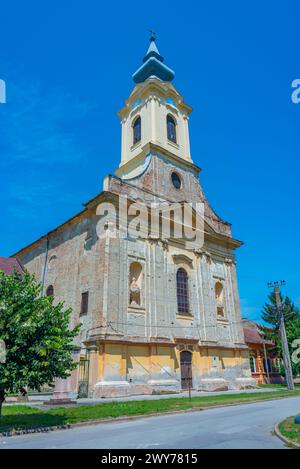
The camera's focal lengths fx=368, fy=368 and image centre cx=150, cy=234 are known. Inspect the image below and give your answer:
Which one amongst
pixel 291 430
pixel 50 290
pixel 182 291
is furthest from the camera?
pixel 50 290

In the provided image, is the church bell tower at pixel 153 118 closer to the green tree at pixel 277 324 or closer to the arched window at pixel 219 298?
the arched window at pixel 219 298

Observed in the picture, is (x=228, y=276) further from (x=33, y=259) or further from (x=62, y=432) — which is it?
(x=62, y=432)

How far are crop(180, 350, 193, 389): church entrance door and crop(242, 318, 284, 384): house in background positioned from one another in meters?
13.8

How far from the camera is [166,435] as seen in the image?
862 cm

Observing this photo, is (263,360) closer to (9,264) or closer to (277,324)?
(277,324)

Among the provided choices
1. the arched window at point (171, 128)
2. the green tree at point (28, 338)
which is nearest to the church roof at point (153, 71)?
the arched window at point (171, 128)

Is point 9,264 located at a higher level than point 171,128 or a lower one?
lower

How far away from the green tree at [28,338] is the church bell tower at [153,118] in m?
19.7

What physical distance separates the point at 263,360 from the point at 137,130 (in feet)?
85.6

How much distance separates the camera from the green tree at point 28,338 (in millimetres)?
10250

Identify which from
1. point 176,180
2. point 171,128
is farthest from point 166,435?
point 171,128

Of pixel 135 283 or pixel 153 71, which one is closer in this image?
pixel 135 283

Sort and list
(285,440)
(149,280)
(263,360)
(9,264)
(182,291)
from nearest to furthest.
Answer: (285,440)
(149,280)
(182,291)
(9,264)
(263,360)
